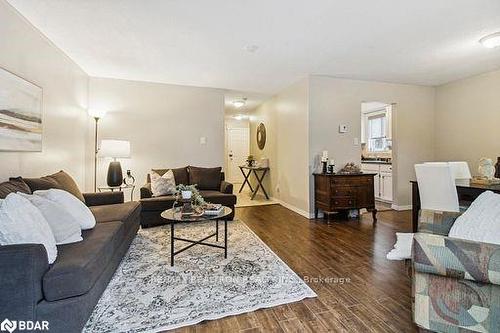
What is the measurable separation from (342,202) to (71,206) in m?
3.55

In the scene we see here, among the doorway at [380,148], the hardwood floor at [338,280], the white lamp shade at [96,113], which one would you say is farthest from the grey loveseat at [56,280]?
the doorway at [380,148]

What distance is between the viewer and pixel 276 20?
8.25ft

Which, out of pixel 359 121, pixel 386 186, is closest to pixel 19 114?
pixel 359 121

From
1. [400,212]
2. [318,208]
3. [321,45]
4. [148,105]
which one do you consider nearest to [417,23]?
[321,45]

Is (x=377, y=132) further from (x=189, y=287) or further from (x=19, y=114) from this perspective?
(x=19, y=114)

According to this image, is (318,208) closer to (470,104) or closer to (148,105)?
(470,104)

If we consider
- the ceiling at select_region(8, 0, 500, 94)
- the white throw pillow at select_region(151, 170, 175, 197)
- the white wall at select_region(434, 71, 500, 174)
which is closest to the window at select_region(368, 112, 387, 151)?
the white wall at select_region(434, 71, 500, 174)

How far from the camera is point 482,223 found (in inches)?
55.7

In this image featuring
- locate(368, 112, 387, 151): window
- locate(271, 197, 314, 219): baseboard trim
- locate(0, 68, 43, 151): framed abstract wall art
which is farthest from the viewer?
locate(368, 112, 387, 151): window

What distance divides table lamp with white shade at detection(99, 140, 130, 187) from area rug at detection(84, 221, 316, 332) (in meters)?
1.53

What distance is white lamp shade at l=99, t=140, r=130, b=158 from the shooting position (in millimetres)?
3840

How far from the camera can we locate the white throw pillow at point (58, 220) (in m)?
1.73

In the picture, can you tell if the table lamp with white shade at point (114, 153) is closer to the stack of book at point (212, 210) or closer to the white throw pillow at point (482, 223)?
the stack of book at point (212, 210)

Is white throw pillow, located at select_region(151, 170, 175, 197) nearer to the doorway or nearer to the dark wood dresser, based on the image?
the dark wood dresser
